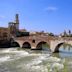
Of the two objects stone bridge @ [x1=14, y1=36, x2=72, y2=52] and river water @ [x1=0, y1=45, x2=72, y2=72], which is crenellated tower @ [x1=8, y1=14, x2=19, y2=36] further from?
river water @ [x1=0, y1=45, x2=72, y2=72]

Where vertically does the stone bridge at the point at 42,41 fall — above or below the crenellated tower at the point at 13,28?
below

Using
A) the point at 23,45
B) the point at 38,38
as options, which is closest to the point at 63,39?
the point at 38,38

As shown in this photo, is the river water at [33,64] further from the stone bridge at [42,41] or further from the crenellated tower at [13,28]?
the crenellated tower at [13,28]

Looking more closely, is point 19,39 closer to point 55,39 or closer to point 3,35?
point 3,35

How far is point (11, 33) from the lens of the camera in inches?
2702

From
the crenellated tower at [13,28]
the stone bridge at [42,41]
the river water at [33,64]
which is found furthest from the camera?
the crenellated tower at [13,28]

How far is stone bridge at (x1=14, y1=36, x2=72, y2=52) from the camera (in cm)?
4388

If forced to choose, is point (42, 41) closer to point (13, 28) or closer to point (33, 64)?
point (13, 28)

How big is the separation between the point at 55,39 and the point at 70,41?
16.8 ft

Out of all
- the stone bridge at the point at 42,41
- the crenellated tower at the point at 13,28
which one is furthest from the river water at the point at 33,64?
the crenellated tower at the point at 13,28

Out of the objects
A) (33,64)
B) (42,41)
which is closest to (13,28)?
(42,41)

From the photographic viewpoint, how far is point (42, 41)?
5209 cm

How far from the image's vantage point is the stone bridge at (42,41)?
43875 mm

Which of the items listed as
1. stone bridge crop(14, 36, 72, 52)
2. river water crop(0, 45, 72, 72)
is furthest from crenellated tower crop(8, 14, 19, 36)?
river water crop(0, 45, 72, 72)
